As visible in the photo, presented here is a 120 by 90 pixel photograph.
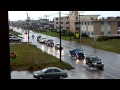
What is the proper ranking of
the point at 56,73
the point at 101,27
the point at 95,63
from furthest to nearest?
the point at 101,27, the point at 95,63, the point at 56,73

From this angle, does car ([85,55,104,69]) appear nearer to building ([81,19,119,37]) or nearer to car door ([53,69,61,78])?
car door ([53,69,61,78])

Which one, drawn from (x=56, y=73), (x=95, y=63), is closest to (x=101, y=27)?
(x=95, y=63)

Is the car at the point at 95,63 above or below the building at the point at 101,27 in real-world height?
below

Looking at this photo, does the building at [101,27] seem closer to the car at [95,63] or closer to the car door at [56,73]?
the car at [95,63]

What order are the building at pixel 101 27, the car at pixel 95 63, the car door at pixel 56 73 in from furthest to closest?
the building at pixel 101 27 < the car at pixel 95 63 < the car door at pixel 56 73

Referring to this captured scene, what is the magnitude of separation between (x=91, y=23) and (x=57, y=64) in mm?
39272

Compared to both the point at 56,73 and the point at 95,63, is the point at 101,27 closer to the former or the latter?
the point at 95,63

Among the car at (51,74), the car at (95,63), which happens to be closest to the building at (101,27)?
the car at (95,63)

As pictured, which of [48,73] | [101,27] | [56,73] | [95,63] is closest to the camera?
[56,73]
